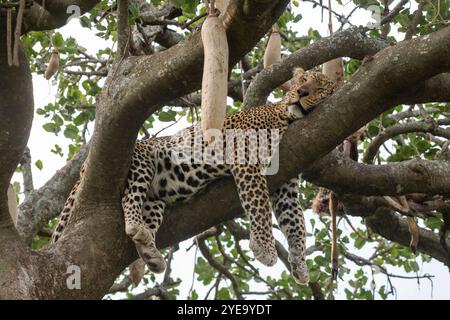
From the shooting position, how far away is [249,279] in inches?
470

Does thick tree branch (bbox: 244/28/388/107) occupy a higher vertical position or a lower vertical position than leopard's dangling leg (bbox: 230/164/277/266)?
higher

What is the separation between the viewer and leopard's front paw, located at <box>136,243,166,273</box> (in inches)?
227

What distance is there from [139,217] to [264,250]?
1342 millimetres

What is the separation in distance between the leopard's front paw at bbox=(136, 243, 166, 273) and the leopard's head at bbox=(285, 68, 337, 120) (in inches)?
76.1

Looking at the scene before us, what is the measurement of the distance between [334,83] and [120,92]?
283cm

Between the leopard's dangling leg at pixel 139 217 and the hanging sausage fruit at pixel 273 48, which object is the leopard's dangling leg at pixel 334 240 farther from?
the leopard's dangling leg at pixel 139 217

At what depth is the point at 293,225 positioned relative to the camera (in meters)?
7.54

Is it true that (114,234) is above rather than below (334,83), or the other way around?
below

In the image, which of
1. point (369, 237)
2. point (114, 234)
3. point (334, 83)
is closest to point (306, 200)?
point (369, 237)

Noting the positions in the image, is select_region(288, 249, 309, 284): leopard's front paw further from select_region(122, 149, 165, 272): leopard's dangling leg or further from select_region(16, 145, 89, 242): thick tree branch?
select_region(16, 145, 89, 242): thick tree branch

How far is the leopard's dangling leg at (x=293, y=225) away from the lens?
293 inches

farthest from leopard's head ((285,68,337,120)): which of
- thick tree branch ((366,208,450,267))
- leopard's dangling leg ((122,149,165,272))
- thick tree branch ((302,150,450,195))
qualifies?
thick tree branch ((366,208,450,267))

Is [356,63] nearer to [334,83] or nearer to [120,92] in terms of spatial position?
[334,83]

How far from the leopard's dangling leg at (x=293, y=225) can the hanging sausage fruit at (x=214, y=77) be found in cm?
362
